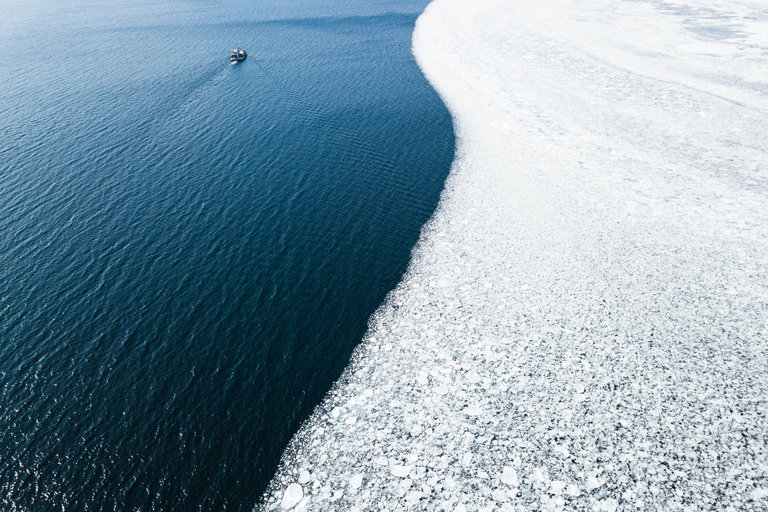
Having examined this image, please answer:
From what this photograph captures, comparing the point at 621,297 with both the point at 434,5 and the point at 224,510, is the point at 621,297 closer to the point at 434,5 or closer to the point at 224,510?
the point at 224,510

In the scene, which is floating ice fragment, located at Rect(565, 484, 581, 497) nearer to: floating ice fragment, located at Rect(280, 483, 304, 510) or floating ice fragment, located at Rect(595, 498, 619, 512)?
floating ice fragment, located at Rect(595, 498, 619, 512)

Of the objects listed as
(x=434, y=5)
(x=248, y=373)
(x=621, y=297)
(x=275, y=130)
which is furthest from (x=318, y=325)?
(x=434, y=5)

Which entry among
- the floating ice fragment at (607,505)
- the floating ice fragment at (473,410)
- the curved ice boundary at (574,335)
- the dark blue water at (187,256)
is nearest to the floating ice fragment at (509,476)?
the curved ice boundary at (574,335)

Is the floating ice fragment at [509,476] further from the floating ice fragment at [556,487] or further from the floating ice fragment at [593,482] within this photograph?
the floating ice fragment at [593,482]

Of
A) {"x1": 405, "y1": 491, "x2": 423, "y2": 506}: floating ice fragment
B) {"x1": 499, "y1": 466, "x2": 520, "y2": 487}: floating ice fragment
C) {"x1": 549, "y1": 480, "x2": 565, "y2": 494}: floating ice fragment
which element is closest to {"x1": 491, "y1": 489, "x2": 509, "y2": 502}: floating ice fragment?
{"x1": 499, "y1": 466, "x2": 520, "y2": 487}: floating ice fragment

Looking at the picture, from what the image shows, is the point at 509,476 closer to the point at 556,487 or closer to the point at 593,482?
the point at 556,487

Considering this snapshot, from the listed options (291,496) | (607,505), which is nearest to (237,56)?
(291,496)
